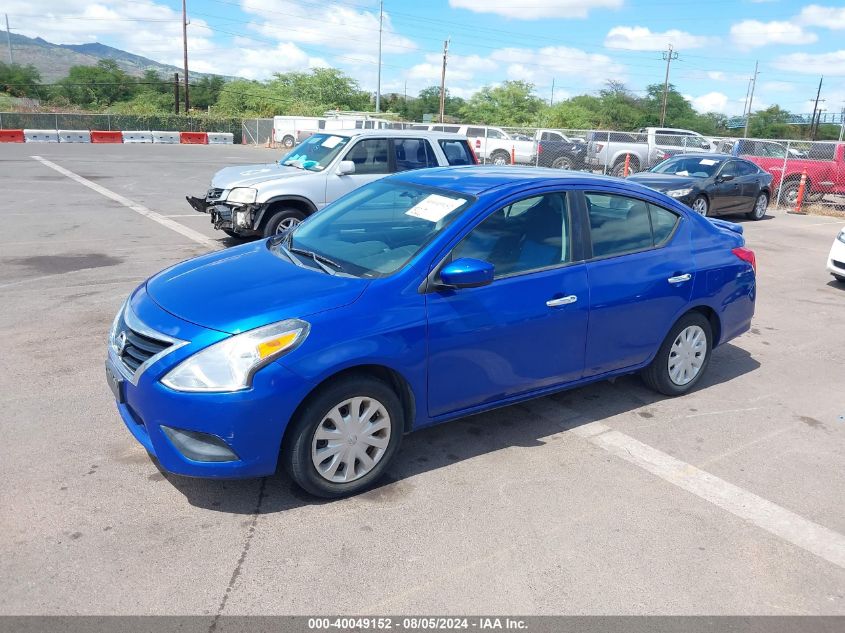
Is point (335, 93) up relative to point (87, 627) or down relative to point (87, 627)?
up

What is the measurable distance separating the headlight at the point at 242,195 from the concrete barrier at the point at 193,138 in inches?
1373

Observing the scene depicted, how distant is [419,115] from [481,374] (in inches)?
3569

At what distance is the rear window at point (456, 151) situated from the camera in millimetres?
10328

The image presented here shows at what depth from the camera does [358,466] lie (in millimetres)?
3729

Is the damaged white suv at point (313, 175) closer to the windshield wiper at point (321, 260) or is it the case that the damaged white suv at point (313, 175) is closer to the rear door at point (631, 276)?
the windshield wiper at point (321, 260)

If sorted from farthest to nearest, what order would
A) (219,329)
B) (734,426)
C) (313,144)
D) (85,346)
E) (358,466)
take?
(313,144), (85,346), (734,426), (358,466), (219,329)

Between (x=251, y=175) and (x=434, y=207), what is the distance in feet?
20.9

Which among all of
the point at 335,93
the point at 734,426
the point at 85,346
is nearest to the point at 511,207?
the point at 734,426

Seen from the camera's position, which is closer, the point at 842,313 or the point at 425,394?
the point at 425,394

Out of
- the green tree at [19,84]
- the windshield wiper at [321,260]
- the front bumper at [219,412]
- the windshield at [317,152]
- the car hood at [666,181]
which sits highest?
the green tree at [19,84]

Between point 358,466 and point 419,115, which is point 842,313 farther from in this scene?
point 419,115

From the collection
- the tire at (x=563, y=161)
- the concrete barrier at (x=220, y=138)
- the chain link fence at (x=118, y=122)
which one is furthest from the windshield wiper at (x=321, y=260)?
the chain link fence at (x=118, y=122)

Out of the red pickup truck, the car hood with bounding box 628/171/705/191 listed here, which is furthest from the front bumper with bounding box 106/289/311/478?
the red pickup truck

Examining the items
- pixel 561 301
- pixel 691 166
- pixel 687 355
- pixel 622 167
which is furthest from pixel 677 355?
pixel 622 167
